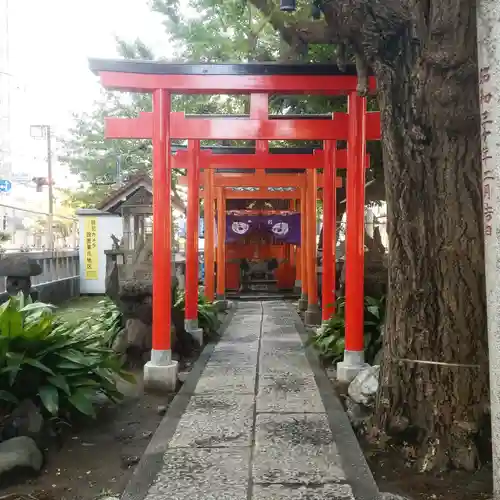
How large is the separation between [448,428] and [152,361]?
3.43 metres

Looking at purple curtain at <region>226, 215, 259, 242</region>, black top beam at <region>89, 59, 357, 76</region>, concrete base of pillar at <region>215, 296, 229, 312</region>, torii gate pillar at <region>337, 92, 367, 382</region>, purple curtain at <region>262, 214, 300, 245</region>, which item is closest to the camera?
black top beam at <region>89, 59, 357, 76</region>

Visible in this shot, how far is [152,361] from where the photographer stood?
6.09 meters

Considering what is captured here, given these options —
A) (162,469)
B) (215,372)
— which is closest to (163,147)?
(215,372)

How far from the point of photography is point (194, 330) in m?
8.51

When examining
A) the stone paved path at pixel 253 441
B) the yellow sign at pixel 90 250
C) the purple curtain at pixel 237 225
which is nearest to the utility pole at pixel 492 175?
the stone paved path at pixel 253 441

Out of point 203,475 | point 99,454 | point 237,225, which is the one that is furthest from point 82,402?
point 237,225

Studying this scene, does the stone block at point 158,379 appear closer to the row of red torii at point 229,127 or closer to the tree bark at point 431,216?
the row of red torii at point 229,127

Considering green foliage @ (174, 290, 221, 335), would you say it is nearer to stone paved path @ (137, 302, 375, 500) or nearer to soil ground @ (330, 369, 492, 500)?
stone paved path @ (137, 302, 375, 500)

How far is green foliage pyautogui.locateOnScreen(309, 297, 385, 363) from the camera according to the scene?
6828 mm

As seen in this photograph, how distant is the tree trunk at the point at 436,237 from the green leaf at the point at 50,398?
2552mm

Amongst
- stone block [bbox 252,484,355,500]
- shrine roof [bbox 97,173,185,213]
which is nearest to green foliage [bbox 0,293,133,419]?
stone block [bbox 252,484,355,500]

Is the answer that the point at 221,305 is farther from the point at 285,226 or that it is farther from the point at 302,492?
the point at 302,492

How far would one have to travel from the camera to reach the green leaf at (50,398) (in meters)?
4.15

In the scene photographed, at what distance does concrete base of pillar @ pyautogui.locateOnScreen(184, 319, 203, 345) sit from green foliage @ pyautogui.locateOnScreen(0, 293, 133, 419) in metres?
3.29
